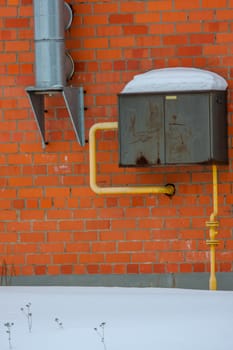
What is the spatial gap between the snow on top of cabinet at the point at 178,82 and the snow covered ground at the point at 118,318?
5.19 feet

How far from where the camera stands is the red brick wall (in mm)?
11281

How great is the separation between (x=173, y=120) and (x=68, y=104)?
87 cm

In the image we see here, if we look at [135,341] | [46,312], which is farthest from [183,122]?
[135,341]

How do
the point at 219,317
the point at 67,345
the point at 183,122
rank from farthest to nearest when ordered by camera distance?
1. the point at 183,122
2. the point at 219,317
3. the point at 67,345

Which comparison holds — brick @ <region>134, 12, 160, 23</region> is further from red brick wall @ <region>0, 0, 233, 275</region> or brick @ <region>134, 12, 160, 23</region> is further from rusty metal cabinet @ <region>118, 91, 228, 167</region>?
rusty metal cabinet @ <region>118, 91, 228, 167</region>

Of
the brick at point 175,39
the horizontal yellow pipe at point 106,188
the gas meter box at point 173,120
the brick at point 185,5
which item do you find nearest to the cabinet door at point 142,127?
the gas meter box at point 173,120

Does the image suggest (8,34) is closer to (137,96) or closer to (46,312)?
(137,96)

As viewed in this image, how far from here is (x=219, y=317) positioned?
30.1ft

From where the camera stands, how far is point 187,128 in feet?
35.6

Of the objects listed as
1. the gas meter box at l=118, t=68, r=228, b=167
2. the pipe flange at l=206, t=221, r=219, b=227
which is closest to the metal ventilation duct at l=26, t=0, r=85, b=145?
the gas meter box at l=118, t=68, r=228, b=167

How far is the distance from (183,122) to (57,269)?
5.44 feet

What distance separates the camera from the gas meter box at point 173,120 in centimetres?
1084

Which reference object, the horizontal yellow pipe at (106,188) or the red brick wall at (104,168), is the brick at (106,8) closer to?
the red brick wall at (104,168)

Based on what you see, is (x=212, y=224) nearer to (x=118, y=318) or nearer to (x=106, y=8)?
(x=106, y=8)
